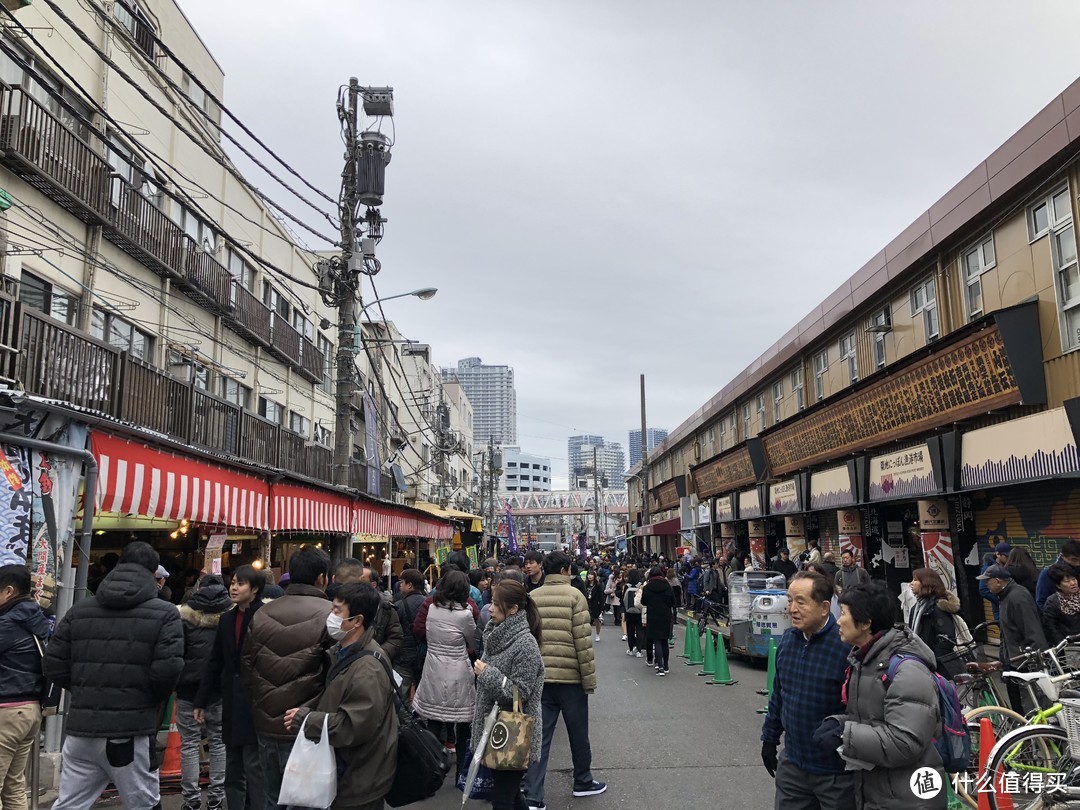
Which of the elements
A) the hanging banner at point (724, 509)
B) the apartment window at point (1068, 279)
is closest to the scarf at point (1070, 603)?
the apartment window at point (1068, 279)

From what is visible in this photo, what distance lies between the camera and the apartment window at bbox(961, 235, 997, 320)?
13938 mm

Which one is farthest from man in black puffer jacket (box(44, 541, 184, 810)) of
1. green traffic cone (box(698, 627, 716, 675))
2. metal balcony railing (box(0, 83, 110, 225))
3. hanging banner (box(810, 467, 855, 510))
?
hanging banner (box(810, 467, 855, 510))

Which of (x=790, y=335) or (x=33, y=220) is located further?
(x=790, y=335)

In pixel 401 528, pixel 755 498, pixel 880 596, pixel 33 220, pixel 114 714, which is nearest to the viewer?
pixel 880 596

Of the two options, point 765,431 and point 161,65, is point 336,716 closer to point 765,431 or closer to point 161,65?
point 161,65

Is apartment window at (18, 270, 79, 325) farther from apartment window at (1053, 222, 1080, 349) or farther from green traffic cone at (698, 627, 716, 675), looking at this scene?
apartment window at (1053, 222, 1080, 349)

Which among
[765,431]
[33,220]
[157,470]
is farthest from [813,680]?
[765,431]

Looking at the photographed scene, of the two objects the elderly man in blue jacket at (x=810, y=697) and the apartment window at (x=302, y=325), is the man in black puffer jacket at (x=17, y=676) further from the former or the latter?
the apartment window at (x=302, y=325)

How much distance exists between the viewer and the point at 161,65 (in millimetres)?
17594

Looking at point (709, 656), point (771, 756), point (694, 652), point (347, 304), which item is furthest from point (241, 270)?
point (771, 756)

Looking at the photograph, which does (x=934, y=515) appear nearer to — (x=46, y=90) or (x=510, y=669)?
(x=510, y=669)

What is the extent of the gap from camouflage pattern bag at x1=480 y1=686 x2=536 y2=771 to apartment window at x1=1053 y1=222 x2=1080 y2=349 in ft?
35.5

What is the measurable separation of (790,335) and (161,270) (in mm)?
18602

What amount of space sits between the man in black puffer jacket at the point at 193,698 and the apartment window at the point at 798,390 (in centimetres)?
2098
